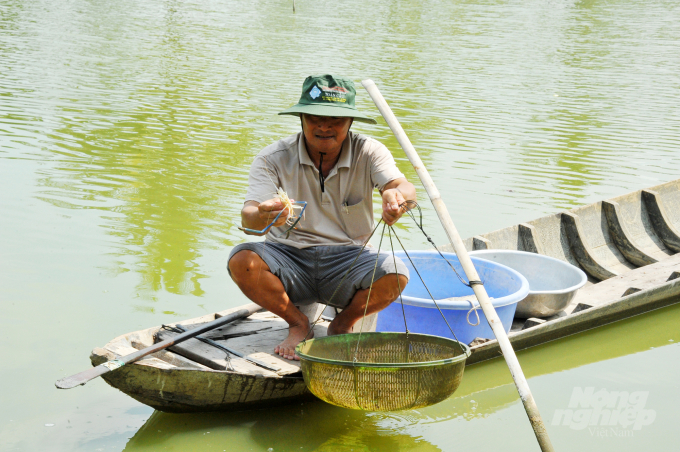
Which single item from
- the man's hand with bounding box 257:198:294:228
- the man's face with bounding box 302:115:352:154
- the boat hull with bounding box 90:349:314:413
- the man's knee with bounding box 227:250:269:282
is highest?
the man's face with bounding box 302:115:352:154

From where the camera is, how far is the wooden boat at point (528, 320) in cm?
275

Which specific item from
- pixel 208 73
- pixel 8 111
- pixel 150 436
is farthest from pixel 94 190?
pixel 208 73

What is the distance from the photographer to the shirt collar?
305 centimetres

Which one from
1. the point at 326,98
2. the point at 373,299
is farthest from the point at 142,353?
the point at 326,98

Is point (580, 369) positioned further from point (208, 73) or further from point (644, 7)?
point (644, 7)

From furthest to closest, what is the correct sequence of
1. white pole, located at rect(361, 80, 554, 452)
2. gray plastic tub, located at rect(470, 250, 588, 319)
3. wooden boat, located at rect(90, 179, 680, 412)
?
gray plastic tub, located at rect(470, 250, 588, 319), wooden boat, located at rect(90, 179, 680, 412), white pole, located at rect(361, 80, 554, 452)

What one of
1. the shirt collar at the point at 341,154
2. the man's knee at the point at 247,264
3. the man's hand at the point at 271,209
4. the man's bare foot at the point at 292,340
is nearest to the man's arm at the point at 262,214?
the man's hand at the point at 271,209

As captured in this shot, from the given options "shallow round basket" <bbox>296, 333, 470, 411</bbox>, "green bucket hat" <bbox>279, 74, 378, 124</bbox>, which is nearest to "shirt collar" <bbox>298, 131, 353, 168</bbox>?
"green bucket hat" <bbox>279, 74, 378, 124</bbox>

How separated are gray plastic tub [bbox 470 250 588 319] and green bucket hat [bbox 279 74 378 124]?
1.51 metres

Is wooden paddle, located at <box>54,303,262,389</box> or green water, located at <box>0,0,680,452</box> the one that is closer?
wooden paddle, located at <box>54,303,262,389</box>

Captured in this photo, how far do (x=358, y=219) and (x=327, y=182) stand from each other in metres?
0.22

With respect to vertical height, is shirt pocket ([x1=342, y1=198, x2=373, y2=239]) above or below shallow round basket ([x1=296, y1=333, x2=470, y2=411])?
above

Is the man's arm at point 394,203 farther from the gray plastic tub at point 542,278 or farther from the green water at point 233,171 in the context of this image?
the gray plastic tub at point 542,278

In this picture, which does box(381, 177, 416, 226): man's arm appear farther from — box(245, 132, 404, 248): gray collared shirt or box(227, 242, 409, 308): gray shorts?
box(227, 242, 409, 308): gray shorts
